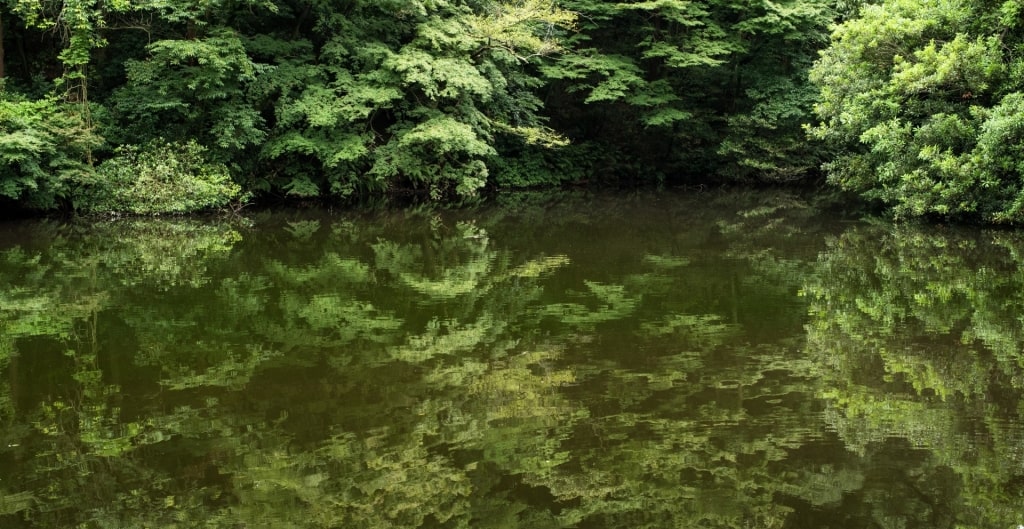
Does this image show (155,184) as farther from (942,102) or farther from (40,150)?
(942,102)

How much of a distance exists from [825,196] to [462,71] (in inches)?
411

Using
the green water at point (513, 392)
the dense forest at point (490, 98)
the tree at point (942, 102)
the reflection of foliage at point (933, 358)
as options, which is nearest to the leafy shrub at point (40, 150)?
the dense forest at point (490, 98)

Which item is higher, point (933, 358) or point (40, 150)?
point (40, 150)

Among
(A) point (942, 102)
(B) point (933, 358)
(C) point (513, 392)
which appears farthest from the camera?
(A) point (942, 102)

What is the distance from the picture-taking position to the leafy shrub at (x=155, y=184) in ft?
55.2

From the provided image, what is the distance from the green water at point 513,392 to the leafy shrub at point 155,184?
193 inches

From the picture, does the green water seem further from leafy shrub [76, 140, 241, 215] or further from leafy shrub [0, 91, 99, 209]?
leafy shrub [76, 140, 241, 215]

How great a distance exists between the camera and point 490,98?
21094 mm

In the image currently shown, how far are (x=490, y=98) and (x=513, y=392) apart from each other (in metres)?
15.8

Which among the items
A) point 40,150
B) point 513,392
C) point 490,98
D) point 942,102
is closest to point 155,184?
point 40,150

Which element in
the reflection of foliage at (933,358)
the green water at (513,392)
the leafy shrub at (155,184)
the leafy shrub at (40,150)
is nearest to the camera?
the green water at (513,392)

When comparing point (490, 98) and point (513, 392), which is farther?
point (490, 98)

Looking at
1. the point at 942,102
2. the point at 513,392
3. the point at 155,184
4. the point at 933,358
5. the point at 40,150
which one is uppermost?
the point at 942,102

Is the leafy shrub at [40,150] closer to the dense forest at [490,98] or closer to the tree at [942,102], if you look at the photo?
the dense forest at [490,98]
